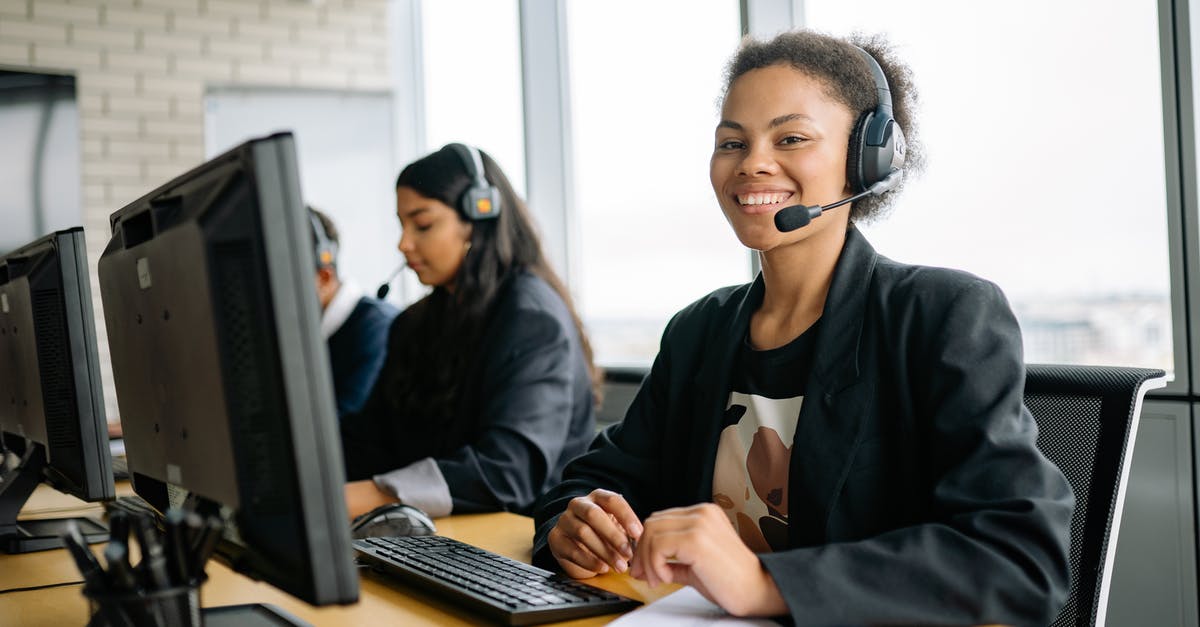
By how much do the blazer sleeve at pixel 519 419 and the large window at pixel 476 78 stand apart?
187 cm

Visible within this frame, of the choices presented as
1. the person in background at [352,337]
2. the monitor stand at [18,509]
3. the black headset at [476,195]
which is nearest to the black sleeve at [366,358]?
the person in background at [352,337]

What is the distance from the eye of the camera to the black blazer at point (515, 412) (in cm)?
181

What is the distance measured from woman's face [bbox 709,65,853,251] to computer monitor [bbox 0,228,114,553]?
0.90 meters

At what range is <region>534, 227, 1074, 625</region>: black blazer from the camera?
37.3 inches

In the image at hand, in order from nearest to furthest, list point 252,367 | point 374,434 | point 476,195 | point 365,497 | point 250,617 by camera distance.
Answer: point 252,367 → point 250,617 → point 365,497 → point 476,195 → point 374,434

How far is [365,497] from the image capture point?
5.66 ft

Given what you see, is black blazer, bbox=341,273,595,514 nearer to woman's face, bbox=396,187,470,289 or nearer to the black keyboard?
woman's face, bbox=396,187,470,289

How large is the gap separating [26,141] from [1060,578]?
4.44 metres

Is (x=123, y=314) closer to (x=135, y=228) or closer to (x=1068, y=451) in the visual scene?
(x=135, y=228)

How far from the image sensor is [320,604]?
740mm

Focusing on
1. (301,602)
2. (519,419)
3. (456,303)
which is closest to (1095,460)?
(301,602)

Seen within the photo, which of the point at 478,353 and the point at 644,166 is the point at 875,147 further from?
the point at 644,166

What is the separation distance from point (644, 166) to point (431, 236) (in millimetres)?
1283

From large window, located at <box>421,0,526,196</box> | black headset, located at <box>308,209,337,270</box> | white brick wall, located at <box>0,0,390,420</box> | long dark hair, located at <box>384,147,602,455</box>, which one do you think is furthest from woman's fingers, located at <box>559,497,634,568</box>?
white brick wall, located at <box>0,0,390,420</box>
